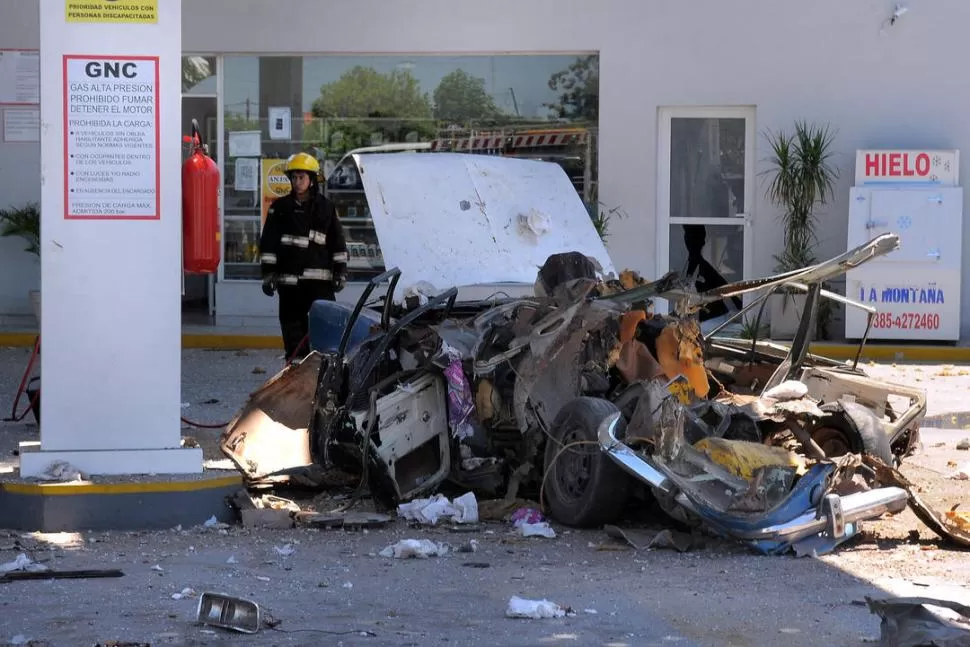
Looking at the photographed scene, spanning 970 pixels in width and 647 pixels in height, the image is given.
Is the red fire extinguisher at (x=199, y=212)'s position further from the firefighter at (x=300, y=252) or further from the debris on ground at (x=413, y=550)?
the firefighter at (x=300, y=252)

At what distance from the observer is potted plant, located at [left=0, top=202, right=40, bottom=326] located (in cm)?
1684

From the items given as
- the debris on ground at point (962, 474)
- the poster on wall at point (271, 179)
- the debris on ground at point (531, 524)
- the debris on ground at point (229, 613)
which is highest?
the poster on wall at point (271, 179)

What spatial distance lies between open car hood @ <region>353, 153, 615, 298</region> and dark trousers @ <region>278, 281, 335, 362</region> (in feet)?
7.82

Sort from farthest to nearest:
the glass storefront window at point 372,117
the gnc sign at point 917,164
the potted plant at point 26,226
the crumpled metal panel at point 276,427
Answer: the glass storefront window at point 372,117 → the potted plant at point 26,226 → the gnc sign at point 917,164 → the crumpled metal panel at point 276,427

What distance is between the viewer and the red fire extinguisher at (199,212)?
7953 millimetres

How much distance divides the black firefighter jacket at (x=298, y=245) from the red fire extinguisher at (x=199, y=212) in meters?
3.72

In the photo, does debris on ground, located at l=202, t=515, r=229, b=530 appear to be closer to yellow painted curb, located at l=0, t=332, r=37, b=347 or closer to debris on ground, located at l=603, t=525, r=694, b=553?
debris on ground, located at l=603, t=525, r=694, b=553

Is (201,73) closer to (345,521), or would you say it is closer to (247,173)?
(247,173)

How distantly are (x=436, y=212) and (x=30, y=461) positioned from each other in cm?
310

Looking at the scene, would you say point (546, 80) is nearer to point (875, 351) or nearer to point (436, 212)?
point (875, 351)

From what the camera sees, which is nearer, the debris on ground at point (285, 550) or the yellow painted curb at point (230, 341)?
the debris on ground at point (285, 550)

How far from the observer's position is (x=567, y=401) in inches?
310

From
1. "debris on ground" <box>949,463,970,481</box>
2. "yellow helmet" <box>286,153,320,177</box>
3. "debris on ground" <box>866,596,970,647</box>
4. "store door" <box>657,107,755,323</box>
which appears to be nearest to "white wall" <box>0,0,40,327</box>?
"yellow helmet" <box>286,153,320,177</box>

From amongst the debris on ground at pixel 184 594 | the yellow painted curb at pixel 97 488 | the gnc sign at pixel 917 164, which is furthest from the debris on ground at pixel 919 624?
the gnc sign at pixel 917 164
